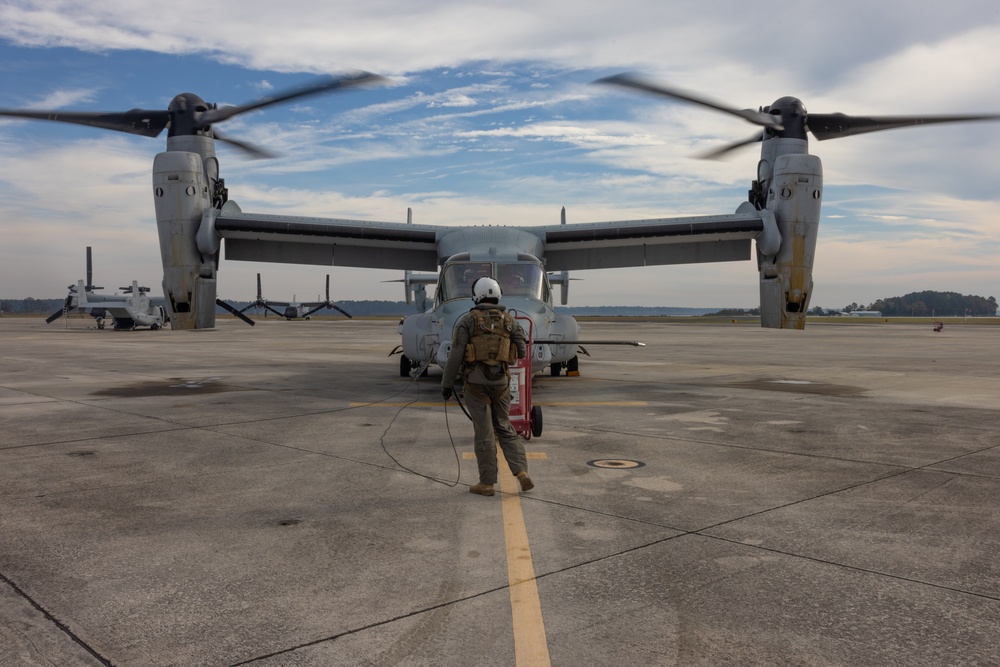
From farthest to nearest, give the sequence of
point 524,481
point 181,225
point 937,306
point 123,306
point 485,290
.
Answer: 1. point 937,306
2. point 123,306
3. point 181,225
4. point 485,290
5. point 524,481

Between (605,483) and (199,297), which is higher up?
(199,297)

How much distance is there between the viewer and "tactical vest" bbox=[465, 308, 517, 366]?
6.10 m

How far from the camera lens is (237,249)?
950 inches

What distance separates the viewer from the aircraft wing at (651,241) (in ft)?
68.4

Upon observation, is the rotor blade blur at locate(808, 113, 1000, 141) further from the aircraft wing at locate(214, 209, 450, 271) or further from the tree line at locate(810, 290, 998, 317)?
the tree line at locate(810, 290, 998, 317)

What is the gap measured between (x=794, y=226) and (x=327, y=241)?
14148 millimetres

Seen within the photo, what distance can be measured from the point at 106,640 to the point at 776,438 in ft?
23.0

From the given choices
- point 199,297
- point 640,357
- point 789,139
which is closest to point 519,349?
point 640,357

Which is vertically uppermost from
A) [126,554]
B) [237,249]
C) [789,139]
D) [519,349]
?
[789,139]

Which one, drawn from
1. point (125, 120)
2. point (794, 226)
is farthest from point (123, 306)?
point (794, 226)

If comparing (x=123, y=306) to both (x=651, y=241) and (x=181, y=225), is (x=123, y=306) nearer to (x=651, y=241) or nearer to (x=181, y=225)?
(x=181, y=225)

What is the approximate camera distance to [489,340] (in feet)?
20.1

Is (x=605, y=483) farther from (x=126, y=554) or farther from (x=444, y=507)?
(x=126, y=554)

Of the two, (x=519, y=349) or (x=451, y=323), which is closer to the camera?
(x=519, y=349)
